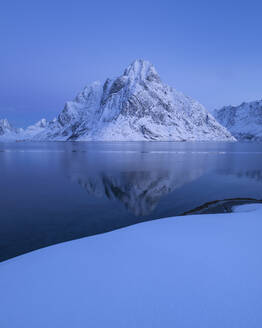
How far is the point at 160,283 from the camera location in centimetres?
381

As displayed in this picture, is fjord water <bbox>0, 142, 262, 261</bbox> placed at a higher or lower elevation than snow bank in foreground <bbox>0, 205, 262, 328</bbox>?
lower

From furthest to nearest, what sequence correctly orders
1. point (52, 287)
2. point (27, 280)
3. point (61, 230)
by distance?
1. point (61, 230)
2. point (27, 280)
3. point (52, 287)

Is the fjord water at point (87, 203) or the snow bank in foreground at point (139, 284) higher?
the snow bank in foreground at point (139, 284)

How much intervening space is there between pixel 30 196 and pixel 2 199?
1766 mm

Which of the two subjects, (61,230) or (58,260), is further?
(61,230)

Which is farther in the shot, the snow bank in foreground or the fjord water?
the fjord water

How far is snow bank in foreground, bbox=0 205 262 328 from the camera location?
120 inches

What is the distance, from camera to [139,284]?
381 cm

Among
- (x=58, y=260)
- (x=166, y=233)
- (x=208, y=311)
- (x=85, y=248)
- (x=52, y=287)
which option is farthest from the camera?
(x=166, y=233)

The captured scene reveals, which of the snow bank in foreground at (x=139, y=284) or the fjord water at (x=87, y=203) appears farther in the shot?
the fjord water at (x=87, y=203)

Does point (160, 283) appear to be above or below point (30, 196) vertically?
above

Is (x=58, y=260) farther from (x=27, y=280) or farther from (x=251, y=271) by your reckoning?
(x=251, y=271)

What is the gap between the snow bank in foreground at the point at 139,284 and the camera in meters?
3.04

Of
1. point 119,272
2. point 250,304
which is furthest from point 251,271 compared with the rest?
point 119,272
